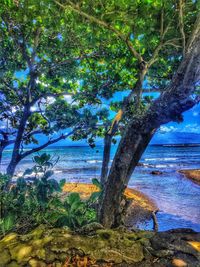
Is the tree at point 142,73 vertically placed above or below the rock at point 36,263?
above

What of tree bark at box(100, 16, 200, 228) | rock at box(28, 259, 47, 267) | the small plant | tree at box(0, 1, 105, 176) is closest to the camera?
rock at box(28, 259, 47, 267)

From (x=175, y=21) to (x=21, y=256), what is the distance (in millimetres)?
6506

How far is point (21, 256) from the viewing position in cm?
362

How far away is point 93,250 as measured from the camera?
3.69m

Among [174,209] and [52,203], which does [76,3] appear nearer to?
[52,203]

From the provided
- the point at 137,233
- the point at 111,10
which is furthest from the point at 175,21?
the point at 137,233

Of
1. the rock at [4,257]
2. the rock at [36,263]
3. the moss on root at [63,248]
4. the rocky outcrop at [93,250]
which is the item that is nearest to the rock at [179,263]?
the rocky outcrop at [93,250]

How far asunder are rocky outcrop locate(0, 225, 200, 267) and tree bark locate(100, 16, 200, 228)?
72 centimetres

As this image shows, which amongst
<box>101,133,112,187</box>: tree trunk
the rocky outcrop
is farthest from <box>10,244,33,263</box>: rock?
<box>101,133,112,187</box>: tree trunk

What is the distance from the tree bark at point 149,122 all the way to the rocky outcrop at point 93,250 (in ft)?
2.36

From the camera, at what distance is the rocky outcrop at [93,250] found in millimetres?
3561

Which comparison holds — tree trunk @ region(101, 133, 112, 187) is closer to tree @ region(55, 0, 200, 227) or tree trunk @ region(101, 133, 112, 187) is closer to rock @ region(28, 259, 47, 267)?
tree @ region(55, 0, 200, 227)

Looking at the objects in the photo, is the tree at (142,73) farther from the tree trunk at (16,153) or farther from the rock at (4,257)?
the tree trunk at (16,153)

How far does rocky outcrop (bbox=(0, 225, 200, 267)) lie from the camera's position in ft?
11.7
